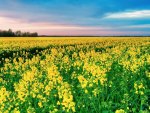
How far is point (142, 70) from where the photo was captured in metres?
12.1

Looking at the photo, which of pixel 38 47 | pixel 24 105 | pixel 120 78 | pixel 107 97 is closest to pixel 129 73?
pixel 120 78

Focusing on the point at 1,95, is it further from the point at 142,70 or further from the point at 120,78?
the point at 142,70

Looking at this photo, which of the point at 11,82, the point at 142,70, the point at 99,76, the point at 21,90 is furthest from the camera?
the point at 11,82

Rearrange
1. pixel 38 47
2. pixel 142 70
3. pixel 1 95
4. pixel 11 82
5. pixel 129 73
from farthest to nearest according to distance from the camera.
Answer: pixel 38 47 < pixel 11 82 < pixel 142 70 < pixel 129 73 < pixel 1 95

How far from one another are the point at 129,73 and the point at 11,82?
14.5ft

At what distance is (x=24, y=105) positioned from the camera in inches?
336

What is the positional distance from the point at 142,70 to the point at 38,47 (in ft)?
52.8

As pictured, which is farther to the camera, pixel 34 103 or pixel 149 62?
pixel 149 62

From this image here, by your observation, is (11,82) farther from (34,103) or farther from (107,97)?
(107,97)

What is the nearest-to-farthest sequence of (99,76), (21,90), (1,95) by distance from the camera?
1. (1,95)
2. (21,90)
3. (99,76)

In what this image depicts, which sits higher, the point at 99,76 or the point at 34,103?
the point at 99,76

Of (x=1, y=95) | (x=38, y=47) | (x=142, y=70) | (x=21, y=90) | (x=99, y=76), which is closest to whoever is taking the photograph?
(x=1, y=95)

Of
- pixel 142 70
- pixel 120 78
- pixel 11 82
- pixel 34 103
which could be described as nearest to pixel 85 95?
pixel 34 103

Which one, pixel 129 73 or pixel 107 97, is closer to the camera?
pixel 107 97
